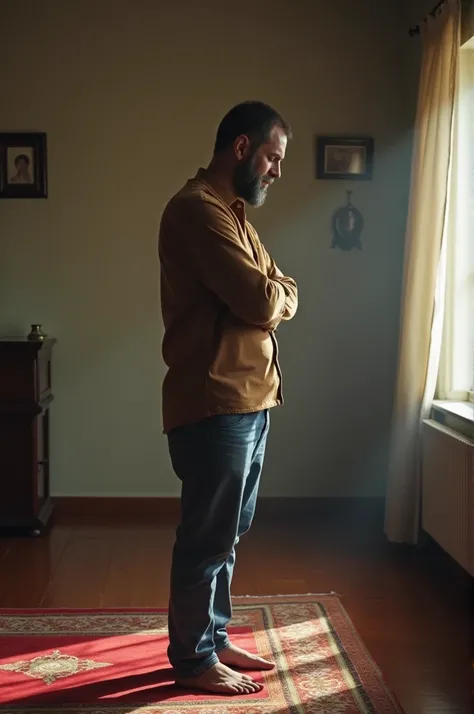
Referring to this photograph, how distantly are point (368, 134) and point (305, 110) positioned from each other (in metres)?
0.33

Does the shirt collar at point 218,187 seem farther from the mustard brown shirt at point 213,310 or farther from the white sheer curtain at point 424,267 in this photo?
the white sheer curtain at point 424,267

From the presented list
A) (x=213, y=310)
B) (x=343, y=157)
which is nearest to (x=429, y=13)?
(x=343, y=157)

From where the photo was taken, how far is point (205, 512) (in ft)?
7.48

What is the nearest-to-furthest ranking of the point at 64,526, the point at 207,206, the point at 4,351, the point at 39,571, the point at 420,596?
the point at 207,206 < the point at 420,596 < the point at 39,571 < the point at 4,351 < the point at 64,526

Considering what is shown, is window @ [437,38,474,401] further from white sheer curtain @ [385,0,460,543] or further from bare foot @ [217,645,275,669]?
bare foot @ [217,645,275,669]

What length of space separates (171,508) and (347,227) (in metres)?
1.64

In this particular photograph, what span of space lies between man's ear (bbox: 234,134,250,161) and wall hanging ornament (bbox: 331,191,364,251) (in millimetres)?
2161

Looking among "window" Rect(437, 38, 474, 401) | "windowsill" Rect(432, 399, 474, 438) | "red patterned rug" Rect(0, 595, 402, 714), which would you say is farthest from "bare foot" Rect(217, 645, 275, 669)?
"window" Rect(437, 38, 474, 401)

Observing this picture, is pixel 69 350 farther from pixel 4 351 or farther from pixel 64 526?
pixel 64 526

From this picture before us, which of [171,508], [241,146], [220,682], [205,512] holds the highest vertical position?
[241,146]

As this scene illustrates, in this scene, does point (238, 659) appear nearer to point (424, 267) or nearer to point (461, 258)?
point (424, 267)

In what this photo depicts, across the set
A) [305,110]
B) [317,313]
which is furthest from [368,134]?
[317,313]

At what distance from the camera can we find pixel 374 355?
14.6 ft

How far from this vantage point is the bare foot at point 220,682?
7.88 feet
